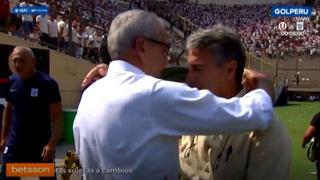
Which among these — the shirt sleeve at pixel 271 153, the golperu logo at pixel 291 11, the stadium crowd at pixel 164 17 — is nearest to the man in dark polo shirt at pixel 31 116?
the shirt sleeve at pixel 271 153

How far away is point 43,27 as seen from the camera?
58.6 feet

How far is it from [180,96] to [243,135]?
370 millimetres

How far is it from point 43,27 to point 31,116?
11874mm

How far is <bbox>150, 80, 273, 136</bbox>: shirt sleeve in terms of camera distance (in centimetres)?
241

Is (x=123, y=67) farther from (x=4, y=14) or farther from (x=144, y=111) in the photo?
(x=4, y=14)

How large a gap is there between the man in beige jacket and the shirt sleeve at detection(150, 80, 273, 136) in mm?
138

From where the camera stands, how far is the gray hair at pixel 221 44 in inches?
106

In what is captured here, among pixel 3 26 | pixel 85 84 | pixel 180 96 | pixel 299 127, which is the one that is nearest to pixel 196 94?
pixel 180 96

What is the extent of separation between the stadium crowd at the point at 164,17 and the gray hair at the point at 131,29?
13.7 meters

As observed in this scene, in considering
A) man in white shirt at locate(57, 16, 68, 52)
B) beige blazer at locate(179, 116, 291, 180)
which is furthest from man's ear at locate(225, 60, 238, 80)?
man in white shirt at locate(57, 16, 68, 52)

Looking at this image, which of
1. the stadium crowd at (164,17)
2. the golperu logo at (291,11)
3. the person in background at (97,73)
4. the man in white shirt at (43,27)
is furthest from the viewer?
the golperu logo at (291,11)

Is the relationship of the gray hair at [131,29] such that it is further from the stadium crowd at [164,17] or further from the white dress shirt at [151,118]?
the stadium crowd at [164,17]

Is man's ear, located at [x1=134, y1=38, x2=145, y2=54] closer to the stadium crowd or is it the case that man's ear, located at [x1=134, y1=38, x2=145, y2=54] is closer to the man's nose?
the man's nose

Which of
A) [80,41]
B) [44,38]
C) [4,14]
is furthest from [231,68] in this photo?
[80,41]
